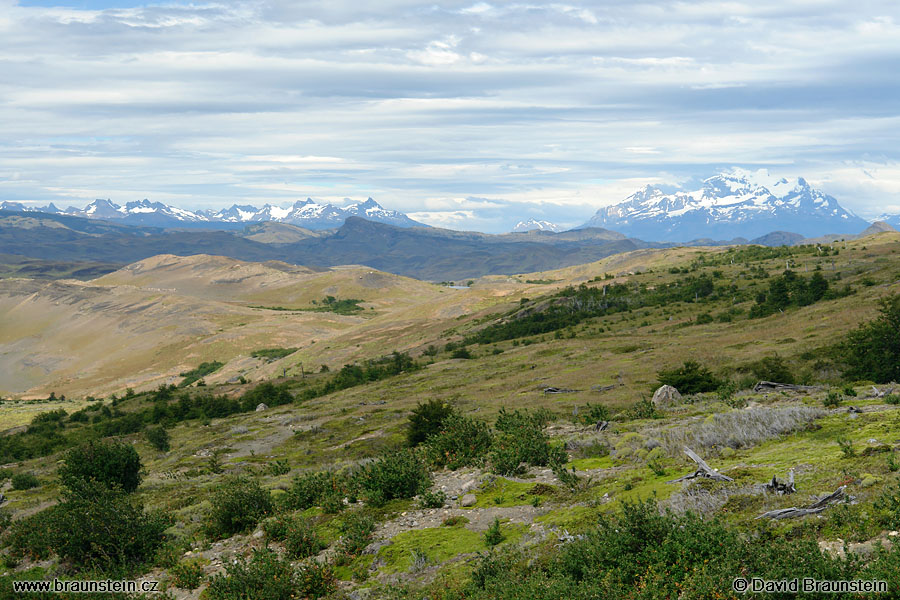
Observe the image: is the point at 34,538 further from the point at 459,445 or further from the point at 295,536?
the point at 459,445

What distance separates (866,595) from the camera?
7934 mm

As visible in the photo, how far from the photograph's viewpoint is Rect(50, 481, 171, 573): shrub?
52.0 feet

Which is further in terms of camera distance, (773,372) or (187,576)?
(773,372)

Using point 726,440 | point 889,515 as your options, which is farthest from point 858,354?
point 889,515

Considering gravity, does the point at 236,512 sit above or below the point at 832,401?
below

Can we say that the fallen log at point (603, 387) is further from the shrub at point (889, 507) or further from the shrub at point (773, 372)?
the shrub at point (889, 507)

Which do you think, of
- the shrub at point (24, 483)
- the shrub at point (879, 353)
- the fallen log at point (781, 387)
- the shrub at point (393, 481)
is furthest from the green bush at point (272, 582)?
the shrub at point (24, 483)

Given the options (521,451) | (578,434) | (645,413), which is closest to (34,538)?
(521,451)

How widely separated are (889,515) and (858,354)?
3016cm

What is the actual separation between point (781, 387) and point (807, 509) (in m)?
21.6

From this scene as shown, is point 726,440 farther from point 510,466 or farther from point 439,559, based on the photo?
point 439,559

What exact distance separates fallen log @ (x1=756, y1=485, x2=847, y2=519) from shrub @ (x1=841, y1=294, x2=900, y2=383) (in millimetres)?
24972

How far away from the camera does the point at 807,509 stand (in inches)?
421

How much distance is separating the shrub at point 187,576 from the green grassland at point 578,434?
22 centimetres
